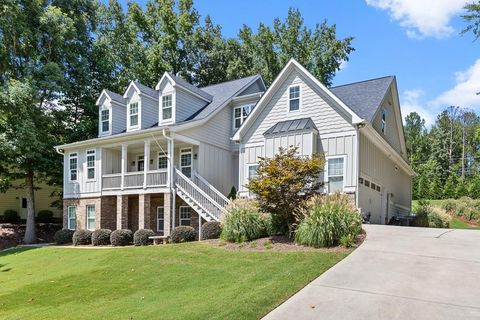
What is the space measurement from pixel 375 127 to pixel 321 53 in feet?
55.2

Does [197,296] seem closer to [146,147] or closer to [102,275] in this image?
[102,275]

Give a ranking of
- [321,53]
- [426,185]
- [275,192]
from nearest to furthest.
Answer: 1. [275,192]
2. [321,53]
3. [426,185]

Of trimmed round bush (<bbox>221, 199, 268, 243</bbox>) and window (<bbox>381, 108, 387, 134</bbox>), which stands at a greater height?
window (<bbox>381, 108, 387, 134</bbox>)

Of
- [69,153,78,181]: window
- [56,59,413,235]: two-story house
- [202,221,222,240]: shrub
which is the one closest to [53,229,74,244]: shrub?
[56,59,413,235]: two-story house

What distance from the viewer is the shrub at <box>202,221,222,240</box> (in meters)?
15.2

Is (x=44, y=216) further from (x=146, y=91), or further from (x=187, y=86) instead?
(x=187, y=86)

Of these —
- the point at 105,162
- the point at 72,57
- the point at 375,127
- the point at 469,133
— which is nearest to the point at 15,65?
the point at 72,57

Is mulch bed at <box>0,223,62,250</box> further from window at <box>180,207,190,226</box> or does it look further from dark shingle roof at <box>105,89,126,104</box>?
window at <box>180,207,190,226</box>

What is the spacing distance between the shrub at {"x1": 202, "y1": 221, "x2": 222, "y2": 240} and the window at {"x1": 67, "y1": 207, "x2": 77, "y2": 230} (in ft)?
37.0

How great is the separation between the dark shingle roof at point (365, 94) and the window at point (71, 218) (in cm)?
1670

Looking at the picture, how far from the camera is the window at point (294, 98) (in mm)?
17984

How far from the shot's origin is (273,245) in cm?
1148

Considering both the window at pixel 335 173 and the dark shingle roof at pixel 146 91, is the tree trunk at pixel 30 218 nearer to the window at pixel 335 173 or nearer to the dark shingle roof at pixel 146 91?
the dark shingle roof at pixel 146 91

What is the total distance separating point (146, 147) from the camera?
19.8 m
